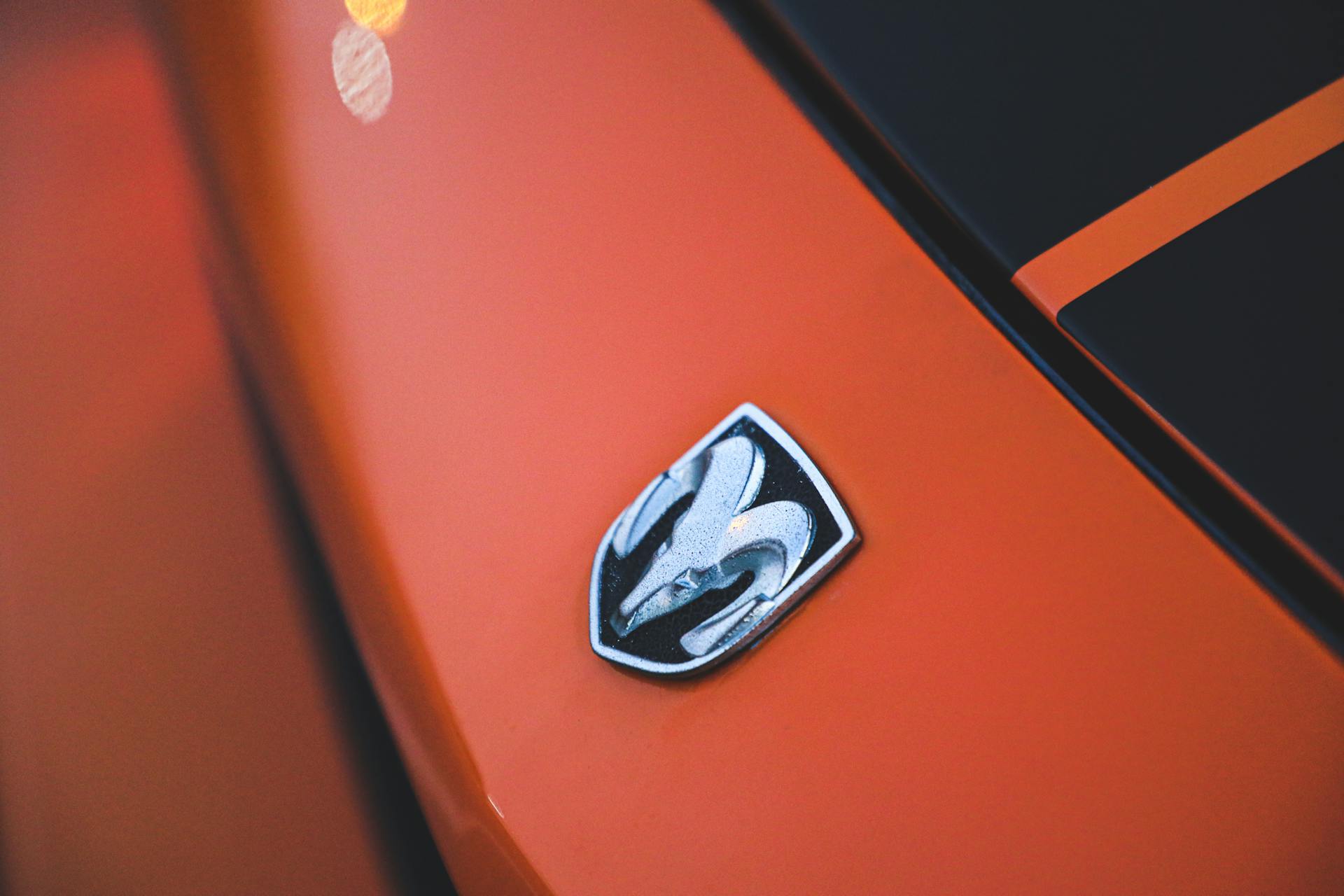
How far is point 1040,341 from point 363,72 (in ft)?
2.07

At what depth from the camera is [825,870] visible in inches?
20.1

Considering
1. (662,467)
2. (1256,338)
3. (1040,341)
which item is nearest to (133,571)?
(662,467)

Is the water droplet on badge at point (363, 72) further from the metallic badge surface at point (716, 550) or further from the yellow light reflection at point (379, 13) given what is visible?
the metallic badge surface at point (716, 550)

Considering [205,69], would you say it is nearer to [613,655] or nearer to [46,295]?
[46,295]

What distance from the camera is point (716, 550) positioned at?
1.94 ft

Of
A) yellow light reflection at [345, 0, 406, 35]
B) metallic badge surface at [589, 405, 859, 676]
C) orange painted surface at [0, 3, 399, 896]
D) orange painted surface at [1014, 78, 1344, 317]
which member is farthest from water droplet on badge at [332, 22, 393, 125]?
orange painted surface at [1014, 78, 1344, 317]

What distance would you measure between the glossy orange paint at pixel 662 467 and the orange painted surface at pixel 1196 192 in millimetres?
69

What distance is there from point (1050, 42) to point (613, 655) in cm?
52

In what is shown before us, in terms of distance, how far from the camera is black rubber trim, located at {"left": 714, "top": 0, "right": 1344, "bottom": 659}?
0.49 metres

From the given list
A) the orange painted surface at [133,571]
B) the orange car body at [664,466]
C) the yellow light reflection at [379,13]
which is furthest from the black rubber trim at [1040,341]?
the orange painted surface at [133,571]

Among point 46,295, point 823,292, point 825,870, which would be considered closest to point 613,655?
point 825,870

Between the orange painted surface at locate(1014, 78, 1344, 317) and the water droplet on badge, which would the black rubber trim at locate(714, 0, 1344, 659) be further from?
the water droplet on badge

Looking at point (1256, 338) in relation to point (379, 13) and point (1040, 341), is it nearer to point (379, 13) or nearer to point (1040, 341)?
point (1040, 341)

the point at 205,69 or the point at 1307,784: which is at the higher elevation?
the point at 205,69
